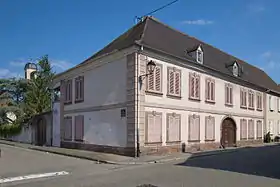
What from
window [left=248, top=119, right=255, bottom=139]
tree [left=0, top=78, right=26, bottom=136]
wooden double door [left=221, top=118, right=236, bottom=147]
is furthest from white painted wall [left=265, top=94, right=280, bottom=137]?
tree [left=0, top=78, right=26, bottom=136]

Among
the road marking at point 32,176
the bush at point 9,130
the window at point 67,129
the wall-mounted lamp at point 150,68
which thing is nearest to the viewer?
the road marking at point 32,176

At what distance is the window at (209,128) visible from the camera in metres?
23.2

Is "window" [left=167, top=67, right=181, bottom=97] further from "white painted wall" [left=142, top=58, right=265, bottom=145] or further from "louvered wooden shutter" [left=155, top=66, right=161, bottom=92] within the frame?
"louvered wooden shutter" [left=155, top=66, right=161, bottom=92]

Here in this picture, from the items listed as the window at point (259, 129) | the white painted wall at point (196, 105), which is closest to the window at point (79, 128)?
the white painted wall at point (196, 105)

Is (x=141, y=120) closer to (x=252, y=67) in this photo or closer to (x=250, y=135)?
(x=250, y=135)

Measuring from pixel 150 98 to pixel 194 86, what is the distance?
4824 millimetres

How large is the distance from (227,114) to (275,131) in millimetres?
12547

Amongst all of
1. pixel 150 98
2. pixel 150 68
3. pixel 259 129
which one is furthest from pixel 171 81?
pixel 259 129

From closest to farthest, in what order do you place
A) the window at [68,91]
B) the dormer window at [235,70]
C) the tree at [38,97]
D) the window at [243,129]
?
1. the window at [68,91]
2. the dormer window at [235,70]
3. the window at [243,129]
4. the tree at [38,97]

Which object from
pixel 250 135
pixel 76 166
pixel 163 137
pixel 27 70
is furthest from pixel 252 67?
pixel 27 70

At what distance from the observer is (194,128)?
21.9 meters

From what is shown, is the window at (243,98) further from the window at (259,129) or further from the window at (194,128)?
the window at (194,128)

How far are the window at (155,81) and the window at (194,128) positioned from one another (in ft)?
12.8

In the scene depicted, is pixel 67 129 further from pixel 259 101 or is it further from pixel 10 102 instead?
pixel 10 102
